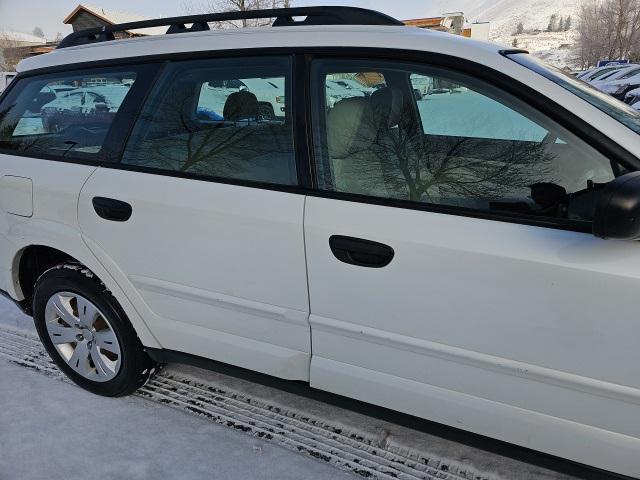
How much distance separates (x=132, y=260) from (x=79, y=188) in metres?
0.41

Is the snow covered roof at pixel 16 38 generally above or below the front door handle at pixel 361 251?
above

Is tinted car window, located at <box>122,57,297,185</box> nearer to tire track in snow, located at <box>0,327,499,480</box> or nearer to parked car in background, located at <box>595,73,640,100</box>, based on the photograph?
tire track in snow, located at <box>0,327,499,480</box>

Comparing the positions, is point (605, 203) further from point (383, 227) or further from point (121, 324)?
point (121, 324)

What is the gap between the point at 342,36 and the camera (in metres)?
1.86

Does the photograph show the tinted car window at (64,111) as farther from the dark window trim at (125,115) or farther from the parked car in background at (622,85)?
the parked car in background at (622,85)

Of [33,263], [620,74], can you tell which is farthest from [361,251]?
[620,74]

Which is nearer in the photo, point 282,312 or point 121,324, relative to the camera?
point 282,312

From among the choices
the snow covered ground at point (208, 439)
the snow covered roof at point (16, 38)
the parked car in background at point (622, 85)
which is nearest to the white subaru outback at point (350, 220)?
the snow covered ground at point (208, 439)

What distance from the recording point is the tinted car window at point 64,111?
7.66ft

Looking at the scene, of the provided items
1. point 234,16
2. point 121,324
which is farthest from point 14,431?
point 234,16

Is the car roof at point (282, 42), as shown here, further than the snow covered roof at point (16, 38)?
No

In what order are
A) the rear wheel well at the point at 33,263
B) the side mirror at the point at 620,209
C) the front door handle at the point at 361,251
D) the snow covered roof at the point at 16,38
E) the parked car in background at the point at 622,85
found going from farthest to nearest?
the snow covered roof at the point at 16,38, the parked car in background at the point at 622,85, the rear wheel well at the point at 33,263, the front door handle at the point at 361,251, the side mirror at the point at 620,209

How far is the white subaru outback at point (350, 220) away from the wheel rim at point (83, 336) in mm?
12

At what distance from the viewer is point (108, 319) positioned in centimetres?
242
